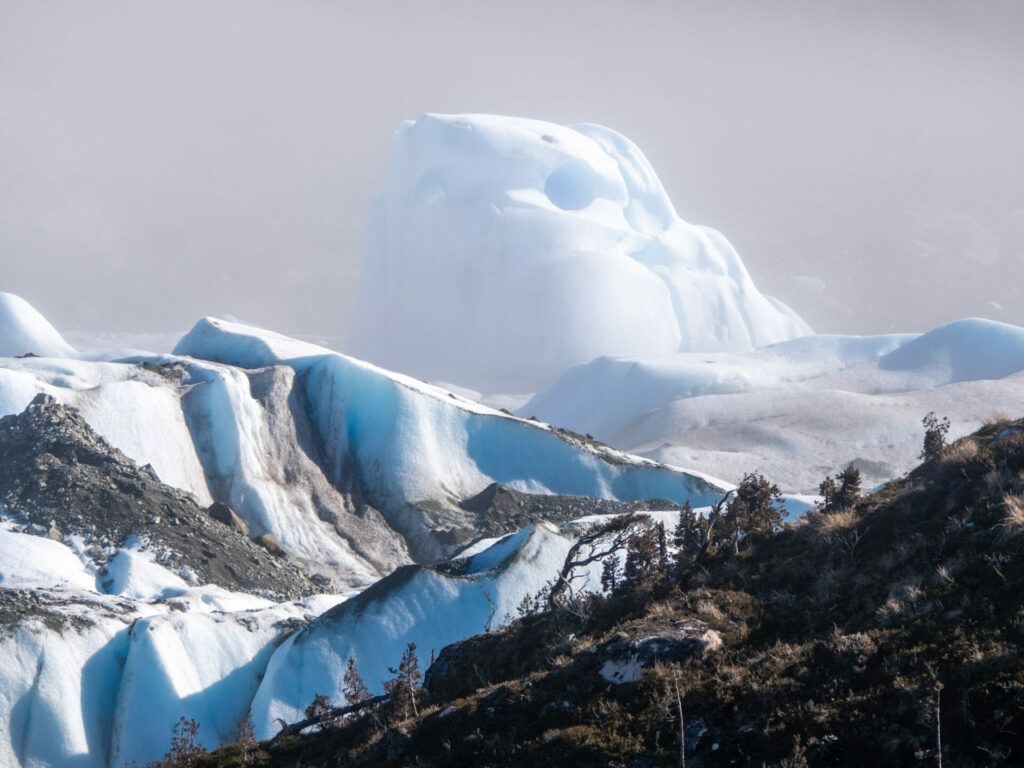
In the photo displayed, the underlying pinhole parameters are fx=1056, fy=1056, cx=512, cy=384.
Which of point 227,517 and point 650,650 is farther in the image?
point 227,517

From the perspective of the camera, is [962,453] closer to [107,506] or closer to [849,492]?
[849,492]

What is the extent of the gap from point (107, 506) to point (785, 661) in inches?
552

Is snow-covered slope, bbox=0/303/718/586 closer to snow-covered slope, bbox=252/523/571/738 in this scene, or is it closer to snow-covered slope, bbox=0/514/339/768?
snow-covered slope, bbox=0/514/339/768

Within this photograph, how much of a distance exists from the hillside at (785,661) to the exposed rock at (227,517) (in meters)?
12.1

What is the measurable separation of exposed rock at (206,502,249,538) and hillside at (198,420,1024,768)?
12.1m

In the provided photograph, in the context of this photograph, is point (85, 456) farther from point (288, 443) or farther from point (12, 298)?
point (12, 298)

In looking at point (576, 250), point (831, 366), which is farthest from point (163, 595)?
point (576, 250)

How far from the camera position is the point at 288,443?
24.3 metres

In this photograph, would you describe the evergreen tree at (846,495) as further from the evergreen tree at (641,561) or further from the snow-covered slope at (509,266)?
the snow-covered slope at (509,266)

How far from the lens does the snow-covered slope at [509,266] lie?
51.7 meters

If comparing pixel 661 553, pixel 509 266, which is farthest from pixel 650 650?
pixel 509 266

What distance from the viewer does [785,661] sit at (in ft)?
21.6

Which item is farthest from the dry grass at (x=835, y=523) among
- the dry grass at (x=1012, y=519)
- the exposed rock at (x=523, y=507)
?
the exposed rock at (x=523, y=507)

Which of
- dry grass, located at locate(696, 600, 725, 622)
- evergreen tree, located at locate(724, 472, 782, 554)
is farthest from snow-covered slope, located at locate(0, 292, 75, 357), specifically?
dry grass, located at locate(696, 600, 725, 622)
